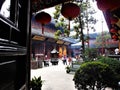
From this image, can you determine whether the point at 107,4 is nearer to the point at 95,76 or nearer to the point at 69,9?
the point at 69,9

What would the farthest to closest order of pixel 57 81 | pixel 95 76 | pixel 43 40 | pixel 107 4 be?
pixel 43 40 < pixel 57 81 < pixel 95 76 < pixel 107 4

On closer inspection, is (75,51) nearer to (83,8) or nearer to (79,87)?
(83,8)

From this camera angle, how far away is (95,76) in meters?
7.31

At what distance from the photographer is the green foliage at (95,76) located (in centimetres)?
728

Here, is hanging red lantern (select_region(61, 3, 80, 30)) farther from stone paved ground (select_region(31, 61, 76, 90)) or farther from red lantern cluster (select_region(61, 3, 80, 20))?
stone paved ground (select_region(31, 61, 76, 90))

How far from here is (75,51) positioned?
5159 cm

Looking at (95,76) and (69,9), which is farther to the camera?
(95,76)

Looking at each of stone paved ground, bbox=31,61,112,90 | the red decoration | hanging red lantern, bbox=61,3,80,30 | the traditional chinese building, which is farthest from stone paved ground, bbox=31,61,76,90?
the traditional chinese building

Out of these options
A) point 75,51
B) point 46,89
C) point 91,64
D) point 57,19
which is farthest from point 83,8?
point 75,51

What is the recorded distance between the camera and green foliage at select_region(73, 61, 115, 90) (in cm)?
728

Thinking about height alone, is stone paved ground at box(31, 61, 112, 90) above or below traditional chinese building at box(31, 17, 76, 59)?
below

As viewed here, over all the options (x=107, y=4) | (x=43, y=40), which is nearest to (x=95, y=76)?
(x=107, y=4)

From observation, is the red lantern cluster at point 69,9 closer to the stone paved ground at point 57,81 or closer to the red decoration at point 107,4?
the red decoration at point 107,4

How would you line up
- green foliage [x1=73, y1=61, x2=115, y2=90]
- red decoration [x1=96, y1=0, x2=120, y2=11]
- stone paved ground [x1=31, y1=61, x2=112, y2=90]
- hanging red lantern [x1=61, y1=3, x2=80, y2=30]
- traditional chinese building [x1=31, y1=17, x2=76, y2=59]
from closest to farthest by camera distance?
red decoration [x1=96, y1=0, x2=120, y2=11] → hanging red lantern [x1=61, y1=3, x2=80, y2=30] → green foliage [x1=73, y1=61, x2=115, y2=90] → stone paved ground [x1=31, y1=61, x2=112, y2=90] → traditional chinese building [x1=31, y1=17, x2=76, y2=59]
